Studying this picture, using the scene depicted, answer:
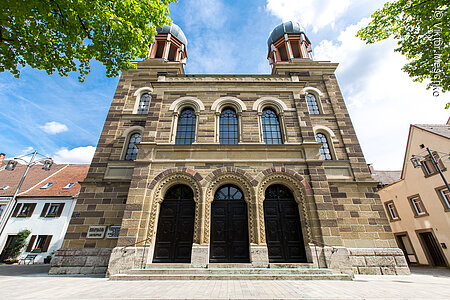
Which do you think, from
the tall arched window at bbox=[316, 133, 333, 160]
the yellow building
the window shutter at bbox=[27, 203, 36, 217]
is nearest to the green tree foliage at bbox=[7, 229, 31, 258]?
the window shutter at bbox=[27, 203, 36, 217]

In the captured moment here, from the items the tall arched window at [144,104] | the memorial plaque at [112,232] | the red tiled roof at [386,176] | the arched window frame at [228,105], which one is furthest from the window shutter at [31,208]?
the red tiled roof at [386,176]

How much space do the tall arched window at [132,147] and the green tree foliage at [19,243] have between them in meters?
15.5

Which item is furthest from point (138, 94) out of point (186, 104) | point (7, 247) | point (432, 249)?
point (432, 249)

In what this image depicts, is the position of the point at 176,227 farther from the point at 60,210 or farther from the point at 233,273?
the point at 60,210

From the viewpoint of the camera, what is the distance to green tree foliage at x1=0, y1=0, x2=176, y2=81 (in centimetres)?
683

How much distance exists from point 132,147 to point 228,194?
22.6ft

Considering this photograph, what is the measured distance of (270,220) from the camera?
922 centimetres

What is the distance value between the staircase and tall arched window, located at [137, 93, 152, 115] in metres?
9.63

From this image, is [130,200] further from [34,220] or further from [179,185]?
[34,220]

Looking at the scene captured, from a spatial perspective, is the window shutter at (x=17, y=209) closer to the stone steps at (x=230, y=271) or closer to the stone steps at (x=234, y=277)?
the stone steps at (x=234, y=277)

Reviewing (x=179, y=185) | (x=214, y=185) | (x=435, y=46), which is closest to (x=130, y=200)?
(x=179, y=185)

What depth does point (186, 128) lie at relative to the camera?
11.3 metres

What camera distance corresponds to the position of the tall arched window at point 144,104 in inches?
523

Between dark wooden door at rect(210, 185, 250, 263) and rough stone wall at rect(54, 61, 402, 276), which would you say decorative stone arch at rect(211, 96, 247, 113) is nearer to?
rough stone wall at rect(54, 61, 402, 276)
